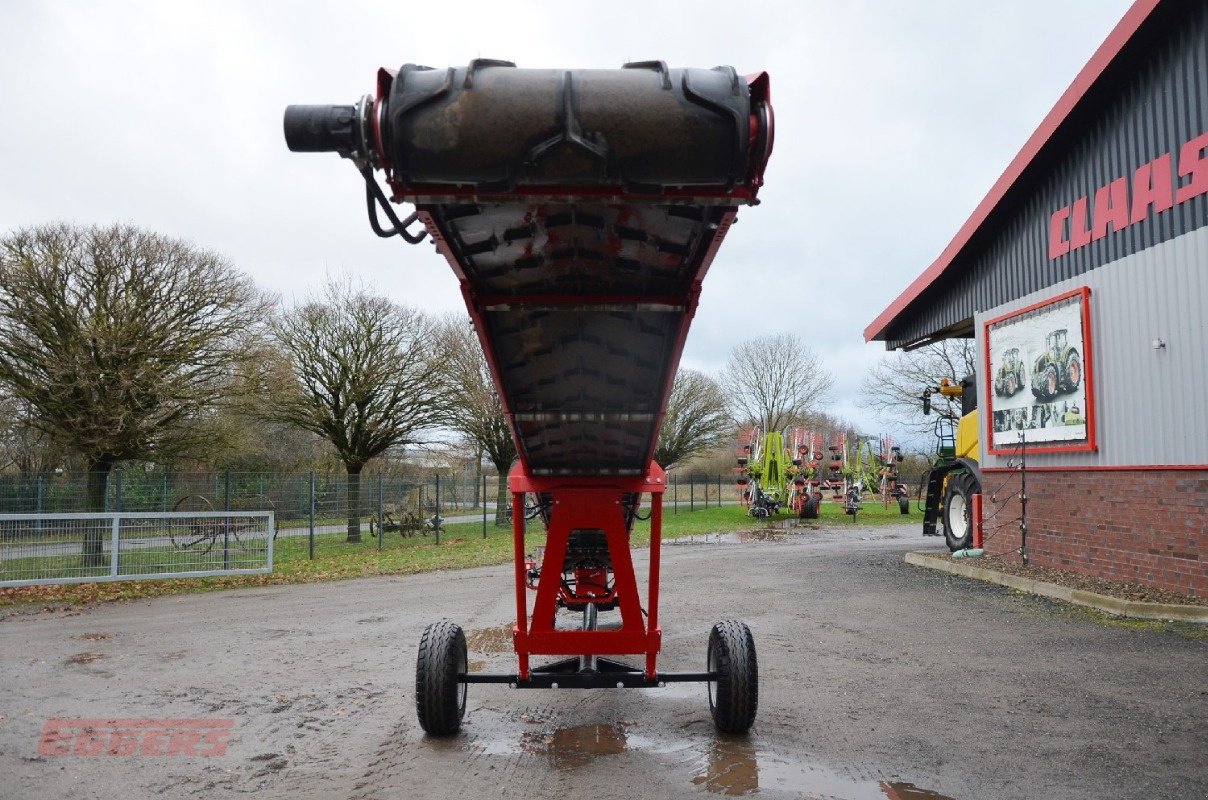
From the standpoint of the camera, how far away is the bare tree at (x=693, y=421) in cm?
4319

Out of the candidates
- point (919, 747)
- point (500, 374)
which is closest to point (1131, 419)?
point (919, 747)

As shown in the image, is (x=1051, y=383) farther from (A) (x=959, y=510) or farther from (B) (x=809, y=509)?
(B) (x=809, y=509)

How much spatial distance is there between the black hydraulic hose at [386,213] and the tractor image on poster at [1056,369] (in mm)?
10722

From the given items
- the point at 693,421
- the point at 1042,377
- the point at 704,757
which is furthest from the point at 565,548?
the point at 693,421

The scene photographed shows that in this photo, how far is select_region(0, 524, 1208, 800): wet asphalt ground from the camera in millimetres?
4443

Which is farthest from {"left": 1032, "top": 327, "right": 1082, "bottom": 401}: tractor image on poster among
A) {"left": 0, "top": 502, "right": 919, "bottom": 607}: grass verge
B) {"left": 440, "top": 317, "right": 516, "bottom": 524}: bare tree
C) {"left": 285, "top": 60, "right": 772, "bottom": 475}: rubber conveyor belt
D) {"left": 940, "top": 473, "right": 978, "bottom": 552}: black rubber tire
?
{"left": 440, "top": 317, "right": 516, "bottom": 524}: bare tree

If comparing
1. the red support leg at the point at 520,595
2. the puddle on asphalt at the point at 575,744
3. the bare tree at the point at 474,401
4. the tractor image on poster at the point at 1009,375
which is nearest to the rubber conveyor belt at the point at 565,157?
the red support leg at the point at 520,595

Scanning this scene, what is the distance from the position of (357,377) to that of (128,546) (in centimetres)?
1130

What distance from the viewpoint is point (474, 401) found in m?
26.6

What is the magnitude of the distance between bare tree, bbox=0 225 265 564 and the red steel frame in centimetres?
1276

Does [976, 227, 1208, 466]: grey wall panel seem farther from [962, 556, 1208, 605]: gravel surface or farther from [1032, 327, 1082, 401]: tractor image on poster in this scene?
[962, 556, 1208, 605]: gravel surface

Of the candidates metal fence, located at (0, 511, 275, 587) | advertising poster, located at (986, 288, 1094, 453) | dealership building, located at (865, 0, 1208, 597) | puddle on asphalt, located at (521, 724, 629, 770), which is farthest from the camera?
metal fence, located at (0, 511, 275, 587)

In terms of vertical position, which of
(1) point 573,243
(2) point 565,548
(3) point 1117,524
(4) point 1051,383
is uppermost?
(4) point 1051,383

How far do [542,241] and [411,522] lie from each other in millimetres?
20779
